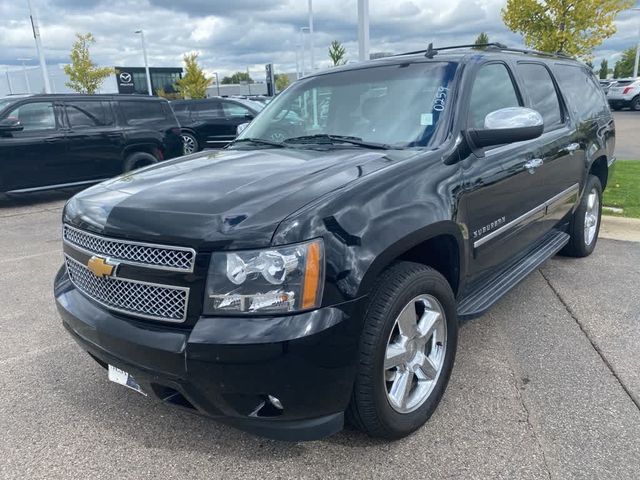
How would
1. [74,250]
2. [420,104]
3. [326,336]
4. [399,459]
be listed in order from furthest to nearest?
[420,104]
[74,250]
[399,459]
[326,336]

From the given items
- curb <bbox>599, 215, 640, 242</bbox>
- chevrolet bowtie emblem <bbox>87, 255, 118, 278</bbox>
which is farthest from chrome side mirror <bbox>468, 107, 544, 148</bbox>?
curb <bbox>599, 215, 640, 242</bbox>

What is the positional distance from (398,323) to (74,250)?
165 cm

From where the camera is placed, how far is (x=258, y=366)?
6.52 feet

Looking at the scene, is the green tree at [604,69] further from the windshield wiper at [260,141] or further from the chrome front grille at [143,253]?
Answer: the chrome front grille at [143,253]

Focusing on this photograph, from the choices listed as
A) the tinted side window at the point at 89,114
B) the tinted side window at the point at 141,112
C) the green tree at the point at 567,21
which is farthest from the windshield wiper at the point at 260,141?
the green tree at the point at 567,21

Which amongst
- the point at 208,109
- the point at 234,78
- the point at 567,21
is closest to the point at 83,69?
the point at 208,109

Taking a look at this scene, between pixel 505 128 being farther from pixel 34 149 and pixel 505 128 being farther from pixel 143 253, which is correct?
pixel 34 149

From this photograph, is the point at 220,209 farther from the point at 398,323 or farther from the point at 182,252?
the point at 398,323

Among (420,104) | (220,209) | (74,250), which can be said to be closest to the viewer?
(220,209)

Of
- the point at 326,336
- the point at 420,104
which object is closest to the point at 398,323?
the point at 326,336

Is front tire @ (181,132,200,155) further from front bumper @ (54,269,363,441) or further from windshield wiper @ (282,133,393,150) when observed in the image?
front bumper @ (54,269,363,441)

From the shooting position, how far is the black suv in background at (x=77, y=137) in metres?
8.58

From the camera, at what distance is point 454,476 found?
2.29 metres

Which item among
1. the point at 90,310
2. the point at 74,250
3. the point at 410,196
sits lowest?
the point at 90,310
